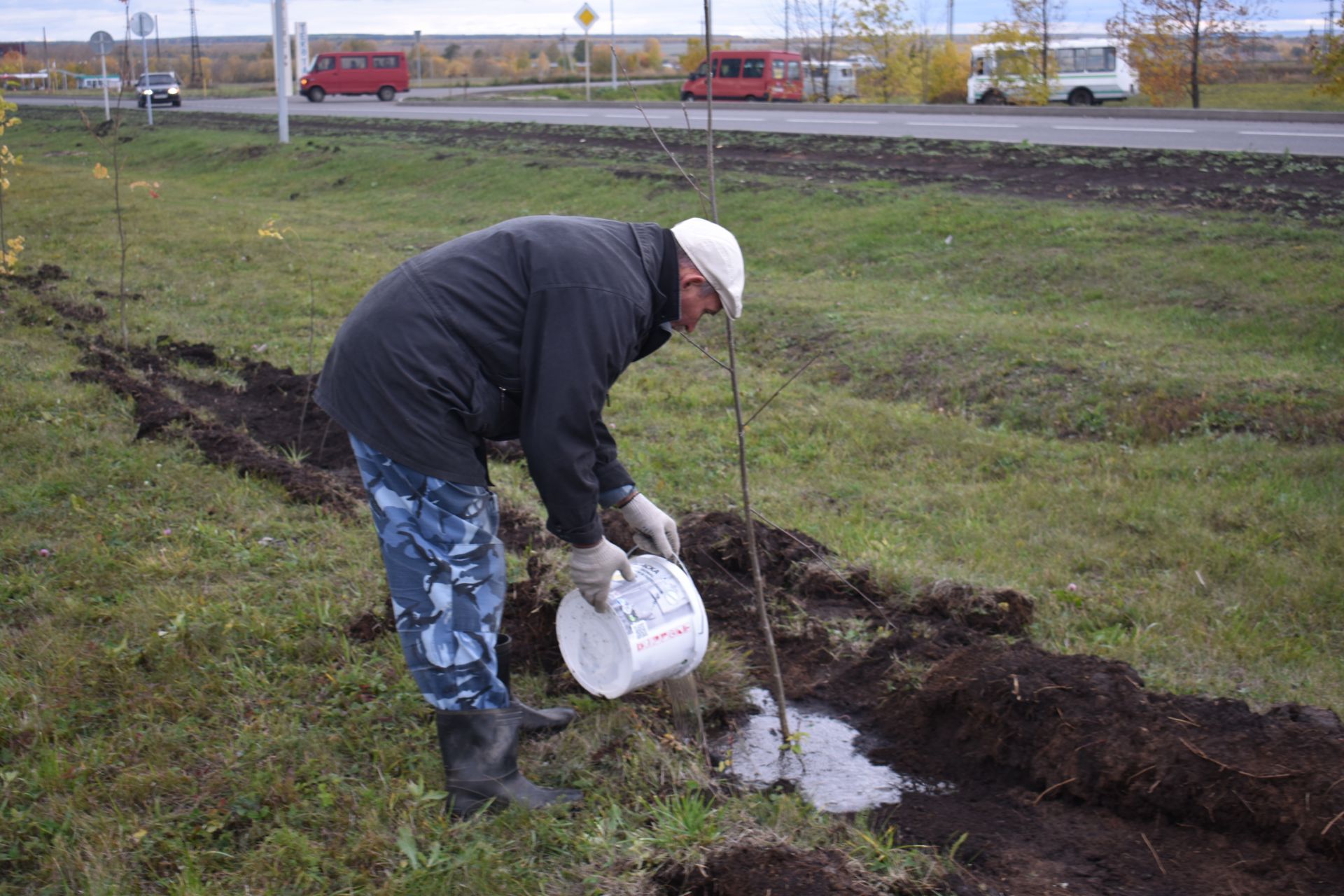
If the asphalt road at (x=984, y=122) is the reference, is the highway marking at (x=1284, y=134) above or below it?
below

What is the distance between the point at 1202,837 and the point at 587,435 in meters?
1.93

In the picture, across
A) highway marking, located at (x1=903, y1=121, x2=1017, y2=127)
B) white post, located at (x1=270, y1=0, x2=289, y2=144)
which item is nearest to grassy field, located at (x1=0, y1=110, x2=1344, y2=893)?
highway marking, located at (x1=903, y1=121, x2=1017, y2=127)

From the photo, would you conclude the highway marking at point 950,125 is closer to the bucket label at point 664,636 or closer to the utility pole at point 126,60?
the utility pole at point 126,60

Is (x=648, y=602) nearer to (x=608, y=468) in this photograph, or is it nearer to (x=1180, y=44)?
(x=608, y=468)

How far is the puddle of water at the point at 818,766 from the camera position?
10.4ft

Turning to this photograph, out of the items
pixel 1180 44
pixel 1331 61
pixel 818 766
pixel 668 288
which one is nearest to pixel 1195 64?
pixel 1180 44

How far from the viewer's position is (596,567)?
9.11ft

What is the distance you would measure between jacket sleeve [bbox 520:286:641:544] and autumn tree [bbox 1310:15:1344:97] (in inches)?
452

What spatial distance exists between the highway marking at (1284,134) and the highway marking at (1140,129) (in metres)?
0.78

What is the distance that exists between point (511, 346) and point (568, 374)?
220 mm

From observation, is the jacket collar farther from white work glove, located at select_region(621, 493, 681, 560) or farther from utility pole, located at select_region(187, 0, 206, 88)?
utility pole, located at select_region(187, 0, 206, 88)

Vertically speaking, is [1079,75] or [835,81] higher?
[835,81]

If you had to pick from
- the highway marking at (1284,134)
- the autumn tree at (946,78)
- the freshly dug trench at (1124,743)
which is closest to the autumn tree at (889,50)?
the autumn tree at (946,78)

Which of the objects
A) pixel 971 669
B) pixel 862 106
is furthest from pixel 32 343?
pixel 862 106
